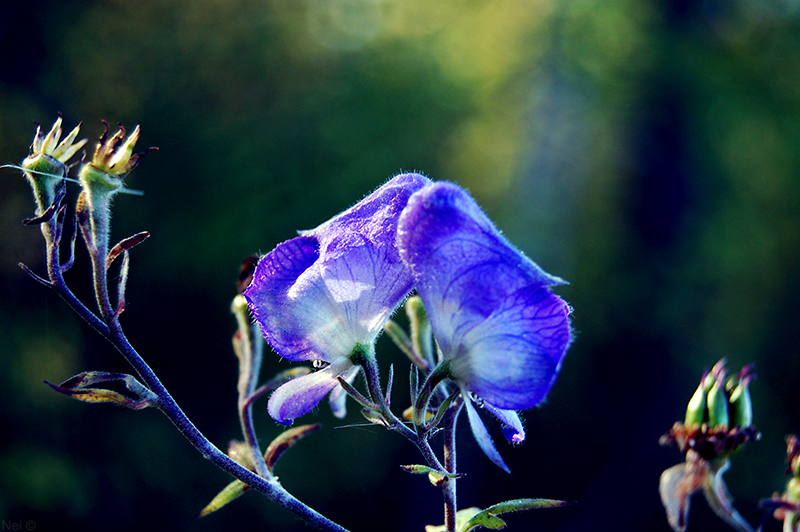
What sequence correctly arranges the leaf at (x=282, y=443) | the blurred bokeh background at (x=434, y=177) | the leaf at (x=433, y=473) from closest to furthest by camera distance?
the leaf at (x=433, y=473) → the leaf at (x=282, y=443) → the blurred bokeh background at (x=434, y=177)

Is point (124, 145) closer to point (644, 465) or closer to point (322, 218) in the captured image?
point (322, 218)

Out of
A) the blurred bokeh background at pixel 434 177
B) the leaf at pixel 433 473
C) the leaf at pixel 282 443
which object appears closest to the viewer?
the leaf at pixel 433 473

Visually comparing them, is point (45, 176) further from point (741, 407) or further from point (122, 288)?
point (741, 407)

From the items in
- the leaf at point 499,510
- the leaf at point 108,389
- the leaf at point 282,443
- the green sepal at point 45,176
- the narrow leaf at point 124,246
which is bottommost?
the leaf at point 499,510

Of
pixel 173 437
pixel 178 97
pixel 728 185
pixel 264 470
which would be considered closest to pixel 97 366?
pixel 173 437

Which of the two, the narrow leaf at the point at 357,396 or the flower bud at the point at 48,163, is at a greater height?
the flower bud at the point at 48,163

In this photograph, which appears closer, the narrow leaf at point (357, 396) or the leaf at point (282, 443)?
the narrow leaf at point (357, 396)

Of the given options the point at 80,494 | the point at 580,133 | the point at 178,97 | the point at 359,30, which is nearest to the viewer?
the point at 80,494

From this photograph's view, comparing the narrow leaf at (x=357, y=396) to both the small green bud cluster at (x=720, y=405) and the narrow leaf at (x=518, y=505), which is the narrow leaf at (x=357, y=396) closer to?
the narrow leaf at (x=518, y=505)

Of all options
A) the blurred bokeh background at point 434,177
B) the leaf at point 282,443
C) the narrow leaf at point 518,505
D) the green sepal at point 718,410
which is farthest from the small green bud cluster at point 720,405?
the blurred bokeh background at point 434,177
